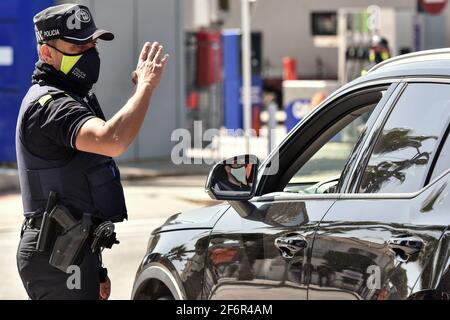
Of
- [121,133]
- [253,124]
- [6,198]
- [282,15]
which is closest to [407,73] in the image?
[121,133]

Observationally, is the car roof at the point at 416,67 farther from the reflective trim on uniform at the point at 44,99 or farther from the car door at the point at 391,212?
the reflective trim on uniform at the point at 44,99

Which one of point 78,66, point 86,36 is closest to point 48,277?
point 78,66

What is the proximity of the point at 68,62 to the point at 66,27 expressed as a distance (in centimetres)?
15

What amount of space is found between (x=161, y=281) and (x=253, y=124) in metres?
16.1

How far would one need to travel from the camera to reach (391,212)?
11.8ft

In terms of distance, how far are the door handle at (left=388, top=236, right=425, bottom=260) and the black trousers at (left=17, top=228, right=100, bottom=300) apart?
163 cm

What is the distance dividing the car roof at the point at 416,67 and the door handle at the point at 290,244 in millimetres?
676

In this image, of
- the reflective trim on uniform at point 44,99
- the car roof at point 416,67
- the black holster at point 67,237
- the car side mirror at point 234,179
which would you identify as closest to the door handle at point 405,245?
the car roof at point 416,67

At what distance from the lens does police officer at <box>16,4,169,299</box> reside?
455cm

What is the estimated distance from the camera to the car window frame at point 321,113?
13.1ft

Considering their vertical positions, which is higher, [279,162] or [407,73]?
[407,73]

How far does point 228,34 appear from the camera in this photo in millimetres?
21078
